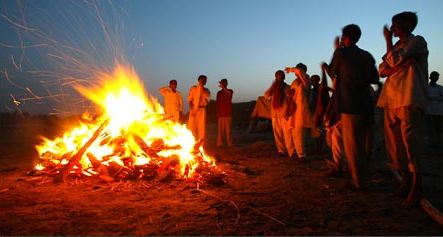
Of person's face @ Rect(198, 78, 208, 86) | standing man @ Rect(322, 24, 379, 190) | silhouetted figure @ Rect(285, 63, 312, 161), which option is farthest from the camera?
person's face @ Rect(198, 78, 208, 86)

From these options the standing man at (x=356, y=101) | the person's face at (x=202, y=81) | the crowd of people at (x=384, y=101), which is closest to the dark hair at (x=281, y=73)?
the crowd of people at (x=384, y=101)

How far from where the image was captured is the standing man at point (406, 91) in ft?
15.7

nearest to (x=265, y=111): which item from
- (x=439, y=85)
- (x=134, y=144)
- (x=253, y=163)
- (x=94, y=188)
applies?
(x=439, y=85)

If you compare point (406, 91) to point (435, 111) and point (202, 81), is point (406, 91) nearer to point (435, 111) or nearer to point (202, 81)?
point (435, 111)

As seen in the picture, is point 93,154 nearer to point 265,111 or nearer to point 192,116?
point 192,116

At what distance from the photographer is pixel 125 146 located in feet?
25.8

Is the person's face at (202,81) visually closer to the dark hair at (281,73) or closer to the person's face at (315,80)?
the dark hair at (281,73)

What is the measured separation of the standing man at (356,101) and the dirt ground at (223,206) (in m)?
0.47

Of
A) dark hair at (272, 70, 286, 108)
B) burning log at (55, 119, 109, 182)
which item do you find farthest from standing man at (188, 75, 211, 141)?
burning log at (55, 119, 109, 182)

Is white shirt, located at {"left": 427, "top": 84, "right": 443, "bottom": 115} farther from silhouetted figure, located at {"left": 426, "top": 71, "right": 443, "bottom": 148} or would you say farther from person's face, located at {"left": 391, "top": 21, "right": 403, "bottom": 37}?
person's face, located at {"left": 391, "top": 21, "right": 403, "bottom": 37}

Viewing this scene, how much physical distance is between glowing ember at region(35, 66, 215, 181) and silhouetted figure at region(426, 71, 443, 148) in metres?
6.81

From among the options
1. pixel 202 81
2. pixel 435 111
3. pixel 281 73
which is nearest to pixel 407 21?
pixel 281 73

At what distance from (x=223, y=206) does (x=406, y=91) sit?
2587 millimetres

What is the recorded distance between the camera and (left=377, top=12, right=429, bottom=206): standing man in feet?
15.7
